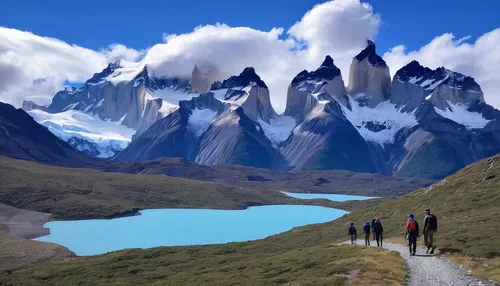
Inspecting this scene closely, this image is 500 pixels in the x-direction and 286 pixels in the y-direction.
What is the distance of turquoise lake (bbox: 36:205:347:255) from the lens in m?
121

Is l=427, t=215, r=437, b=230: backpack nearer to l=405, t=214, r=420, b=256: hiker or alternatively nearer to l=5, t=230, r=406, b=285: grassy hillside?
l=405, t=214, r=420, b=256: hiker

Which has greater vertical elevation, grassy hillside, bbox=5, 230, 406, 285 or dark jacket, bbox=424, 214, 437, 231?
dark jacket, bbox=424, 214, 437, 231

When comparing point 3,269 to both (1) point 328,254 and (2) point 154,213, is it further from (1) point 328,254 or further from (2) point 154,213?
(2) point 154,213

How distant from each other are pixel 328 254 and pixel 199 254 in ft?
117

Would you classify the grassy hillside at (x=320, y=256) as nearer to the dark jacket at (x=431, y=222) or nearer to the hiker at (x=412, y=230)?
the hiker at (x=412, y=230)

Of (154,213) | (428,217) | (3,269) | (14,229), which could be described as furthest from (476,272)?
(154,213)

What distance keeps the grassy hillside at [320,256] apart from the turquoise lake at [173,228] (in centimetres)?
3077

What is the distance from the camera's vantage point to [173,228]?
147 meters

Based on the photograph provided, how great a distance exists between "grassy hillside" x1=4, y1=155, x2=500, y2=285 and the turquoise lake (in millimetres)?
30768

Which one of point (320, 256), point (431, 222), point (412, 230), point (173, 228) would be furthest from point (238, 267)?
point (173, 228)

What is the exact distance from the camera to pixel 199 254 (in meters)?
78.0

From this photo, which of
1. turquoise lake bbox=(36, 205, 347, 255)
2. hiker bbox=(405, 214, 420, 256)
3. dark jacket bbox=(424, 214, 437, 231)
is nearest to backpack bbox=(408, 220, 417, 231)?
hiker bbox=(405, 214, 420, 256)

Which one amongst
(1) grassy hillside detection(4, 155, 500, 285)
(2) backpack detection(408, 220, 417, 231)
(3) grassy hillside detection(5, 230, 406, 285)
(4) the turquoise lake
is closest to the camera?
(3) grassy hillside detection(5, 230, 406, 285)

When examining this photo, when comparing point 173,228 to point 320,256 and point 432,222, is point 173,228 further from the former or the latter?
point 432,222
